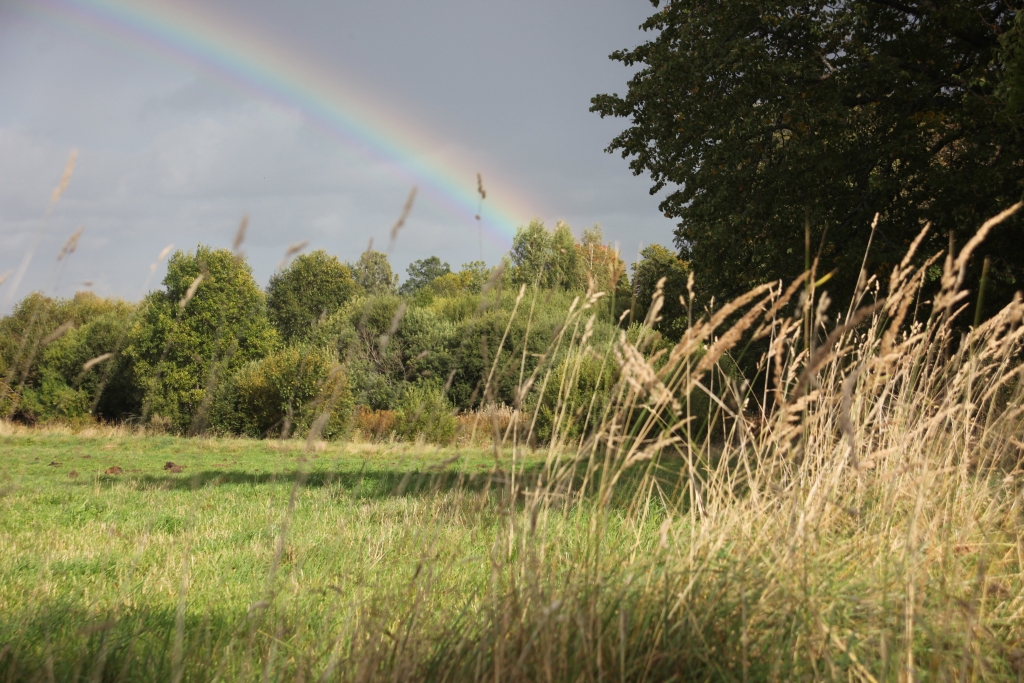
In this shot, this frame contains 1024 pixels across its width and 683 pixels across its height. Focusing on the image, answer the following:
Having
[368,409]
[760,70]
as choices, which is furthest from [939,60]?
[368,409]

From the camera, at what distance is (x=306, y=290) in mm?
55594

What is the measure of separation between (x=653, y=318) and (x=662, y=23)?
465 inches

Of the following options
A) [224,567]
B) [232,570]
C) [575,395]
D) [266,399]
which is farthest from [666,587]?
[266,399]

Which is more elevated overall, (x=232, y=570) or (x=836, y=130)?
(x=836, y=130)

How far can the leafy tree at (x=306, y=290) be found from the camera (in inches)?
2110

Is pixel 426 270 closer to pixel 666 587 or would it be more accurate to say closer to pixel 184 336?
pixel 184 336

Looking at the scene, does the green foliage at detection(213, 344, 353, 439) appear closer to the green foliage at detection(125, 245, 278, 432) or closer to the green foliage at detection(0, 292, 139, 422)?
the green foliage at detection(125, 245, 278, 432)

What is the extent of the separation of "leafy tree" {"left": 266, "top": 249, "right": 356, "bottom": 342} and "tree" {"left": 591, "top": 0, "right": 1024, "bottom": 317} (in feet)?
145

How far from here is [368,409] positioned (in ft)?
73.5

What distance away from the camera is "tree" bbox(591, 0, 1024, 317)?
9367mm

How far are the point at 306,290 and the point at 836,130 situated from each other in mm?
49823

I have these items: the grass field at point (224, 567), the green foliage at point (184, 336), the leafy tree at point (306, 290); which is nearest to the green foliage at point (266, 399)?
the green foliage at point (184, 336)

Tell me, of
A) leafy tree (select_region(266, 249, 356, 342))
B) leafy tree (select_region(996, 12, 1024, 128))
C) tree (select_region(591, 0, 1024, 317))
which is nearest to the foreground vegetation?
leafy tree (select_region(996, 12, 1024, 128))

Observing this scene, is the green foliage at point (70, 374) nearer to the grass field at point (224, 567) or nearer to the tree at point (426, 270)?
the grass field at point (224, 567)
